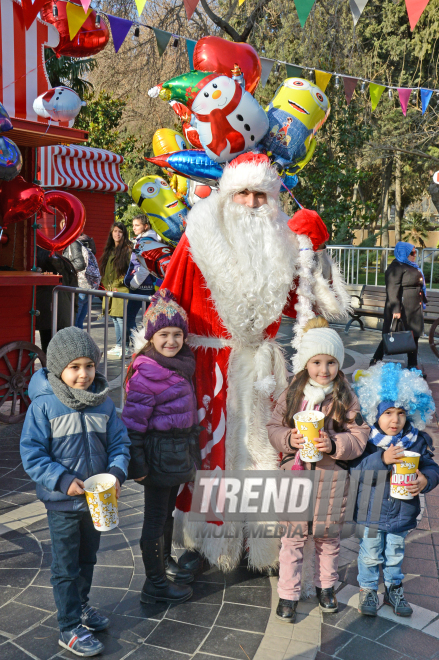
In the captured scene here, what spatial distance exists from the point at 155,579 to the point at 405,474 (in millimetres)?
1284

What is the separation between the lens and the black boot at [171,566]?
313 cm

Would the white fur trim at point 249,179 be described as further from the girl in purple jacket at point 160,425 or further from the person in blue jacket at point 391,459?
the person in blue jacket at point 391,459

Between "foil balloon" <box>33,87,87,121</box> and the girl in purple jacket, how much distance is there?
10.00ft

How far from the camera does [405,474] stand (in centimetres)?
269

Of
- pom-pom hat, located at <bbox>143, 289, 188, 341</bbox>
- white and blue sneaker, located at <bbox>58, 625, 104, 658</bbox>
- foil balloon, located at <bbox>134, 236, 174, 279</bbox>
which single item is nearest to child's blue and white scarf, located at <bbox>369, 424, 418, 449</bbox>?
pom-pom hat, located at <bbox>143, 289, 188, 341</bbox>

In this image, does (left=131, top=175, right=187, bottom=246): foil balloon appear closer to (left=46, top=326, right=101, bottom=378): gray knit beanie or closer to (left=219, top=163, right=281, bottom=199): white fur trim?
(left=219, top=163, right=281, bottom=199): white fur trim

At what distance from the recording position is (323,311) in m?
3.51

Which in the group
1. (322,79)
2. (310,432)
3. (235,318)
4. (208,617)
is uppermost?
(322,79)

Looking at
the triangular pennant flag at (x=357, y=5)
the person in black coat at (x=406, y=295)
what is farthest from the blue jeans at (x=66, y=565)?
the person in black coat at (x=406, y=295)

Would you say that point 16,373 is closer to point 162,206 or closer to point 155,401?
point 162,206

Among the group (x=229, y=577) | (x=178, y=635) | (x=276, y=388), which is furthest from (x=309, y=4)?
(x=178, y=635)

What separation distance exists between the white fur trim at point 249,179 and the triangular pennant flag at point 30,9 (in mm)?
3425

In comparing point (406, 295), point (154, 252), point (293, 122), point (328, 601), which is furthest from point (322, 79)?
point (328, 601)

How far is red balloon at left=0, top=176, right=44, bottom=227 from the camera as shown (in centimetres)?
512
